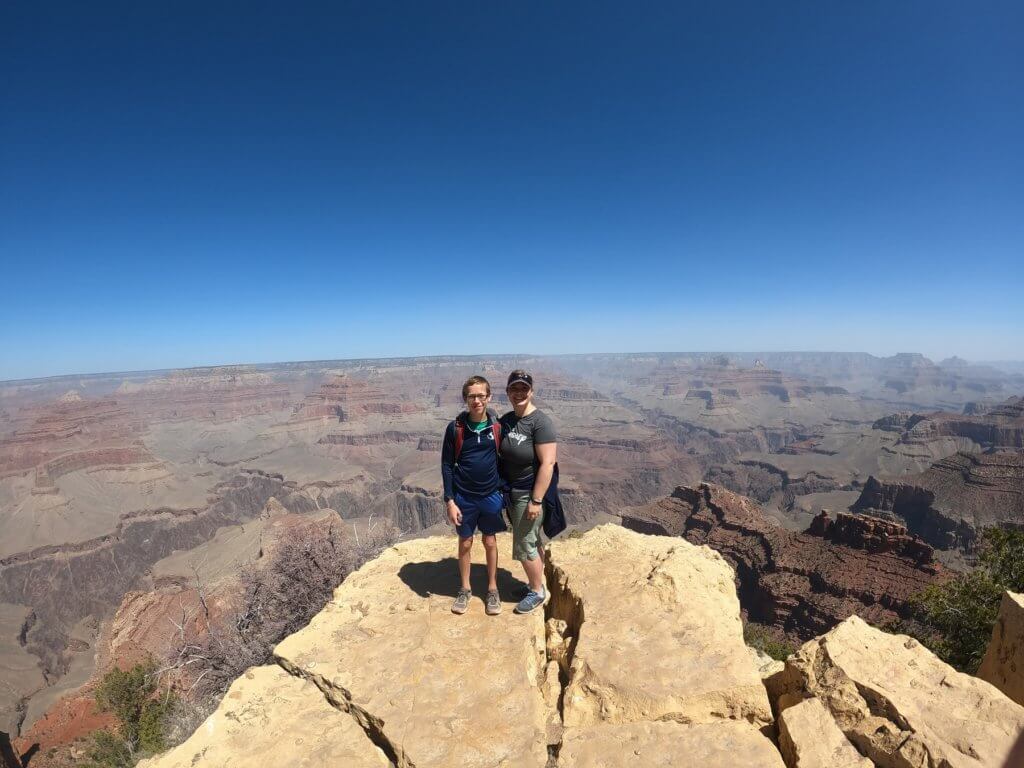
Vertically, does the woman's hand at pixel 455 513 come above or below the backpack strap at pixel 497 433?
below

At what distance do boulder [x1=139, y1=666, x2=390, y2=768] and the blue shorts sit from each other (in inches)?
61.5

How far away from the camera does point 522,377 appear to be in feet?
12.1

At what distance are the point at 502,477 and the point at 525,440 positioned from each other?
474mm

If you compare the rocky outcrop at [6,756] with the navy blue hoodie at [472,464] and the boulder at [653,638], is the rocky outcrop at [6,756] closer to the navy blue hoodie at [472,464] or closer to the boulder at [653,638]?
the navy blue hoodie at [472,464]

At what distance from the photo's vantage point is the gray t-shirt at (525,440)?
370 centimetres

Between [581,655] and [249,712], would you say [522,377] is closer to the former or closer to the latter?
[581,655]

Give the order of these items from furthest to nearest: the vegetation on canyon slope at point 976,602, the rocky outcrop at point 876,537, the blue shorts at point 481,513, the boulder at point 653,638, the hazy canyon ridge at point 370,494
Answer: the hazy canyon ridge at point 370,494
the rocky outcrop at point 876,537
the vegetation on canyon slope at point 976,602
the blue shorts at point 481,513
the boulder at point 653,638

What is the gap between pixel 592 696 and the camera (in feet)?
9.42

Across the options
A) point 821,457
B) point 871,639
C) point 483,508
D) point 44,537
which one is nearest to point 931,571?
point 871,639

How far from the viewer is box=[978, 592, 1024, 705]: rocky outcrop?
3212mm

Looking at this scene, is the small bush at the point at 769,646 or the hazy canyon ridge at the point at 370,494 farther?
the hazy canyon ridge at the point at 370,494

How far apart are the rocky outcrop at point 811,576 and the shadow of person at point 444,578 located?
87.4ft

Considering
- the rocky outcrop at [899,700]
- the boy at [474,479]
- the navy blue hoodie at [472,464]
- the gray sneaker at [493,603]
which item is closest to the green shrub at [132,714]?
the gray sneaker at [493,603]

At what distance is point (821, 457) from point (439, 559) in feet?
369
